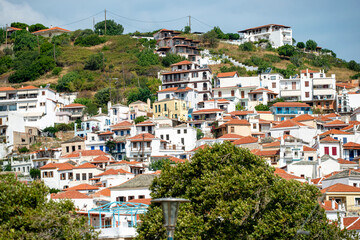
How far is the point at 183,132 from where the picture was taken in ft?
268

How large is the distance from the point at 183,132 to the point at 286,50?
203 ft

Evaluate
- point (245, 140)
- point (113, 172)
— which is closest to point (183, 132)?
point (245, 140)

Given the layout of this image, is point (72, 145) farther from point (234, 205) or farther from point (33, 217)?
point (33, 217)

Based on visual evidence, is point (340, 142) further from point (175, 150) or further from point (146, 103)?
point (146, 103)

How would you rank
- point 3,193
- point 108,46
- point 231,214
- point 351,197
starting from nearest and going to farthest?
1. point 3,193
2. point 231,214
3. point 351,197
4. point 108,46

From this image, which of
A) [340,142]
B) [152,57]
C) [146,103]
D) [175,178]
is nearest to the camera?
[175,178]

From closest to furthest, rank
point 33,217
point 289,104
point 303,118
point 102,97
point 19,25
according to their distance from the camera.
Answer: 1. point 33,217
2. point 303,118
3. point 289,104
4. point 102,97
5. point 19,25

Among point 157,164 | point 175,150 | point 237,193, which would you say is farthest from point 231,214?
point 175,150

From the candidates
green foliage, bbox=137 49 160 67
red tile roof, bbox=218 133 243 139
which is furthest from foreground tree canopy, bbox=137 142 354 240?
green foliage, bbox=137 49 160 67

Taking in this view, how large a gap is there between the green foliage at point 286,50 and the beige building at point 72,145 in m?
67.1

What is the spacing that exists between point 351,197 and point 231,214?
22.4 m

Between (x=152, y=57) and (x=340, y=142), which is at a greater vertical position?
(x=152, y=57)

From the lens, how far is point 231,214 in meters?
32.2

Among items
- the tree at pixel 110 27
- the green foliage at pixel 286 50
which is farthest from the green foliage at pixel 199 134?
the tree at pixel 110 27
